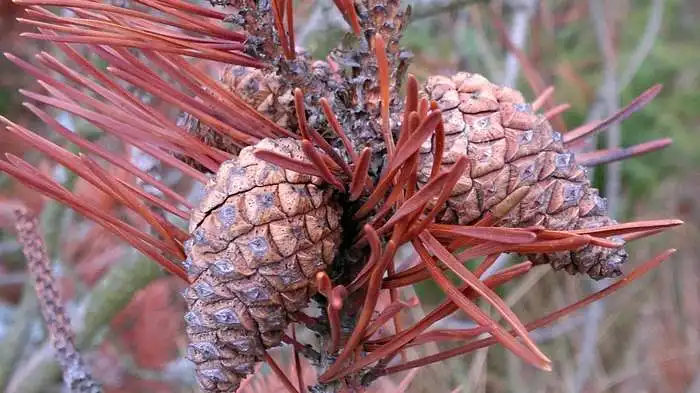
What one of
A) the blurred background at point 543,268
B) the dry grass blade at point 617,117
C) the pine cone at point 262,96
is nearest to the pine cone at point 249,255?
the pine cone at point 262,96

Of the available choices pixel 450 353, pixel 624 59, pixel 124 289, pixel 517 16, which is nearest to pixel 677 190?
pixel 624 59

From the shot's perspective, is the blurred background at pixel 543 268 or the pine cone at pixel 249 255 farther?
the blurred background at pixel 543 268

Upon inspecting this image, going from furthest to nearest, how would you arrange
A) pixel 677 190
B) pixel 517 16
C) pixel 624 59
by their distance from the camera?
pixel 677 190 < pixel 624 59 < pixel 517 16

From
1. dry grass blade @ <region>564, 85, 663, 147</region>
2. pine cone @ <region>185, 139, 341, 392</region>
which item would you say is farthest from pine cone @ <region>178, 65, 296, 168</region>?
dry grass blade @ <region>564, 85, 663, 147</region>

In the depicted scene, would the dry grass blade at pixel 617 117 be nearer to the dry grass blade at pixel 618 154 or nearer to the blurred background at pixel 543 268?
the dry grass blade at pixel 618 154

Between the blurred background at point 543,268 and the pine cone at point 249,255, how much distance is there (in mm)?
604

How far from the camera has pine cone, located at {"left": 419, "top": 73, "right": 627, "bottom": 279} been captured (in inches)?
16.1

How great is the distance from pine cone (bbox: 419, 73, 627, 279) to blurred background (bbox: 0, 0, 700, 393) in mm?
623

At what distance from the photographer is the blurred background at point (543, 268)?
1.15 metres

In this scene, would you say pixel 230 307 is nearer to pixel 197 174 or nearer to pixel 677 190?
pixel 197 174

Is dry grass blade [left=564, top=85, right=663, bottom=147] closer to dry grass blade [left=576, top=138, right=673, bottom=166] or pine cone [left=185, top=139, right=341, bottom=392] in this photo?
dry grass blade [left=576, top=138, right=673, bottom=166]

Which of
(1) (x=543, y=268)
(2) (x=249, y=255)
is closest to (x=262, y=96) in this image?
(2) (x=249, y=255)

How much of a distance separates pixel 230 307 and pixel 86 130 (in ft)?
2.40

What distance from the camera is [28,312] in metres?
1.06
